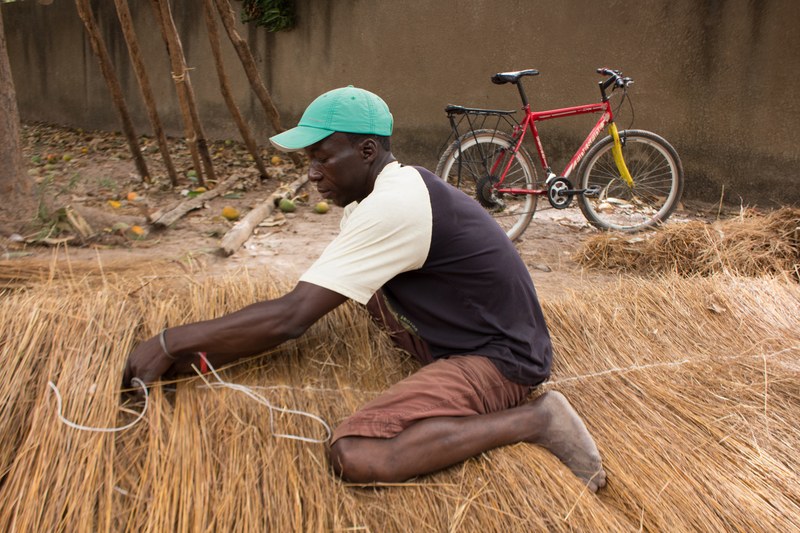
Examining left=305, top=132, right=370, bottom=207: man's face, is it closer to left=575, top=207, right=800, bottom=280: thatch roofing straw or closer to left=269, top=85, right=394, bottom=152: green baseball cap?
left=269, top=85, right=394, bottom=152: green baseball cap

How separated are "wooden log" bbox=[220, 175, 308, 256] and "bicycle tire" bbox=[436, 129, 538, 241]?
3.98 ft

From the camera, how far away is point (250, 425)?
1.71 m

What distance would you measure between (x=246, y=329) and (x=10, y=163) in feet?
8.60

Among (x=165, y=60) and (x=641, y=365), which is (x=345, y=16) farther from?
(x=641, y=365)

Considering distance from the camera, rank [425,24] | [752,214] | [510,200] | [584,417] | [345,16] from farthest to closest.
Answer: [345,16]
[425,24]
[510,200]
[752,214]
[584,417]

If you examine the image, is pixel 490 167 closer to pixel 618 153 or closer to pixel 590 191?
pixel 590 191

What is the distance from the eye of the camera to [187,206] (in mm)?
4309

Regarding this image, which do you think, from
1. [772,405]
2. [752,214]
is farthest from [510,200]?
[772,405]

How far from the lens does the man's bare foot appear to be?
5.83ft

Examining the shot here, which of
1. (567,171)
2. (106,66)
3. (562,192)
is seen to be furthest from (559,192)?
(106,66)

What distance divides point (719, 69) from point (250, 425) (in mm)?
4677

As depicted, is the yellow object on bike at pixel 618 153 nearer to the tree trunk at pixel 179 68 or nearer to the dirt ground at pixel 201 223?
the dirt ground at pixel 201 223

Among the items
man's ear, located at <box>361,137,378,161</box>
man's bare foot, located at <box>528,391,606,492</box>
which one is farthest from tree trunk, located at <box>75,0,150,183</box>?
man's bare foot, located at <box>528,391,606,492</box>

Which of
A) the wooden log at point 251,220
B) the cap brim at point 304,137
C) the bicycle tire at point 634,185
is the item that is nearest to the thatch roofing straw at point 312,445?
the cap brim at point 304,137
